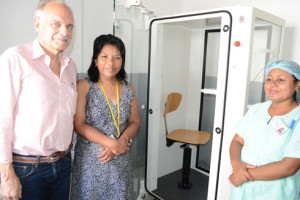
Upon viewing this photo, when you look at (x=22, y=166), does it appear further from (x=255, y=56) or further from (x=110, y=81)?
(x=255, y=56)

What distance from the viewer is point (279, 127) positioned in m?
1.09

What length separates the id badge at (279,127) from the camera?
108 centimetres

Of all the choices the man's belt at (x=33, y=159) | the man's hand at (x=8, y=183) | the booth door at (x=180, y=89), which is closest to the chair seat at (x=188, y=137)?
the booth door at (x=180, y=89)

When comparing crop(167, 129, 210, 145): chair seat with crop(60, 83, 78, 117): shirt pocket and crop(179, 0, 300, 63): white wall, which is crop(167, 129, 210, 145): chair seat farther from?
crop(60, 83, 78, 117): shirt pocket

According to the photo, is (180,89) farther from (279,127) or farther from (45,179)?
(45,179)

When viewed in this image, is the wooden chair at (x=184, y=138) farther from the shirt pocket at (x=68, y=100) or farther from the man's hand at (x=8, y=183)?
the man's hand at (x=8, y=183)

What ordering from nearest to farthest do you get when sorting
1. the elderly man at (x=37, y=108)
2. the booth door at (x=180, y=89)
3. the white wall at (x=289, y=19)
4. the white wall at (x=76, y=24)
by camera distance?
the elderly man at (x=37, y=108), the white wall at (x=76, y=24), the white wall at (x=289, y=19), the booth door at (x=180, y=89)

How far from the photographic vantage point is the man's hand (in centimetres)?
98

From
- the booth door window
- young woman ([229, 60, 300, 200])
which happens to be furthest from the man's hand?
the booth door window

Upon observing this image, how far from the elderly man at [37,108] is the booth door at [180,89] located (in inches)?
40.6

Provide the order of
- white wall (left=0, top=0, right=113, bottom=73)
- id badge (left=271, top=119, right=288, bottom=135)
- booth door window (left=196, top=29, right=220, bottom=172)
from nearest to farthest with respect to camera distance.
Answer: id badge (left=271, top=119, right=288, bottom=135)
white wall (left=0, top=0, right=113, bottom=73)
booth door window (left=196, top=29, right=220, bottom=172)

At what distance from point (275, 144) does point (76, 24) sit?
1675 millimetres

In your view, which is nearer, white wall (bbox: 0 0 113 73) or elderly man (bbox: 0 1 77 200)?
elderly man (bbox: 0 1 77 200)

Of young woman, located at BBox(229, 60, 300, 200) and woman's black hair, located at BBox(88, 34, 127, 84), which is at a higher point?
woman's black hair, located at BBox(88, 34, 127, 84)
